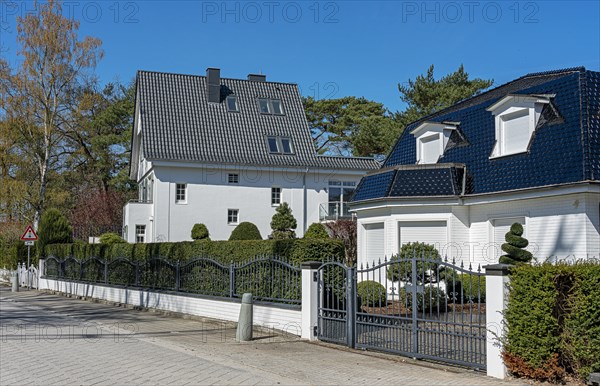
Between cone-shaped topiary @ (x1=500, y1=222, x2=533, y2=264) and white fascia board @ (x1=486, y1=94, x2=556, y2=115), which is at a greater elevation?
white fascia board @ (x1=486, y1=94, x2=556, y2=115)

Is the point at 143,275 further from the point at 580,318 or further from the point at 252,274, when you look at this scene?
the point at 580,318

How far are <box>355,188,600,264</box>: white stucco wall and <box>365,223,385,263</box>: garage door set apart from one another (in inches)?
7.5

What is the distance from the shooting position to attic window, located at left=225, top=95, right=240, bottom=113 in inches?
1590

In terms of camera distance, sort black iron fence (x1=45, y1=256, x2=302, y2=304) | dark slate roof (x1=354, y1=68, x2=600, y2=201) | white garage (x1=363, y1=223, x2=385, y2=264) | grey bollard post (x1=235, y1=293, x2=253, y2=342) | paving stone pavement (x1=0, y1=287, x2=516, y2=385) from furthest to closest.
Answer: white garage (x1=363, y1=223, x2=385, y2=264), dark slate roof (x1=354, y1=68, x2=600, y2=201), black iron fence (x1=45, y1=256, x2=302, y2=304), grey bollard post (x1=235, y1=293, x2=253, y2=342), paving stone pavement (x1=0, y1=287, x2=516, y2=385)

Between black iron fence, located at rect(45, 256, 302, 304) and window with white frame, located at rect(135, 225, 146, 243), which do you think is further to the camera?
window with white frame, located at rect(135, 225, 146, 243)

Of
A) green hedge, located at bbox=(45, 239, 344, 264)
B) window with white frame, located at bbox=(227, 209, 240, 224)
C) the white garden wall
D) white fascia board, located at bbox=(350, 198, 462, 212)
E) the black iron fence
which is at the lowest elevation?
the white garden wall

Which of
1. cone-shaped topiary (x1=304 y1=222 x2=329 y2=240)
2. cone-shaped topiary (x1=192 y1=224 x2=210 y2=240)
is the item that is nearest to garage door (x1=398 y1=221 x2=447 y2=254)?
cone-shaped topiary (x1=304 y1=222 x2=329 y2=240)

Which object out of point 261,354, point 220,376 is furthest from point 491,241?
point 220,376

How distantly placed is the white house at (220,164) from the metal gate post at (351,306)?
24443mm

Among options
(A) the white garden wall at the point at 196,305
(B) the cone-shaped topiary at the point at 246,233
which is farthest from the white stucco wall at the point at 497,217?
(B) the cone-shaped topiary at the point at 246,233

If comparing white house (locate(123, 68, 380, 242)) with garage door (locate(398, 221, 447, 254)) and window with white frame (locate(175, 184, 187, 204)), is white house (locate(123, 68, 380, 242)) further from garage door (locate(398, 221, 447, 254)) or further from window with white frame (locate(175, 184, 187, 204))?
garage door (locate(398, 221, 447, 254))

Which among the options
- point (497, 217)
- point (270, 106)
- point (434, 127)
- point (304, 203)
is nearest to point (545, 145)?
point (497, 217)

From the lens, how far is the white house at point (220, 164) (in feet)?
119

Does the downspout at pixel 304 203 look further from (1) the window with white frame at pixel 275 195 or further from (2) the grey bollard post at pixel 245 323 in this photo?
(2) the grey bollard post at pixel 245 323
